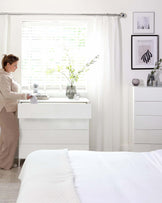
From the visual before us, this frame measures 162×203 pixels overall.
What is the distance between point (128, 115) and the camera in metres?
4.62

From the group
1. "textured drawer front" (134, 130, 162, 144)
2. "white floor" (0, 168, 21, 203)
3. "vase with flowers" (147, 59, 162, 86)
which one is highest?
"vase with flowers" (147, 59, 162, 86)

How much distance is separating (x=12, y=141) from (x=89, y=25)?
6.48ft

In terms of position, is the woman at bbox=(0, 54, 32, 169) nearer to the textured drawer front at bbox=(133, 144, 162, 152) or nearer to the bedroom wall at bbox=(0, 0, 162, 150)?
the bedroom wall at bbox=(0, 0, 162, 150)

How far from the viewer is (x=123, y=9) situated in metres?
4.53

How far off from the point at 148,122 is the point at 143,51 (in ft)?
3.59

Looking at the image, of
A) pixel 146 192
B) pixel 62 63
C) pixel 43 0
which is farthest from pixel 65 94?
pixel 146 192

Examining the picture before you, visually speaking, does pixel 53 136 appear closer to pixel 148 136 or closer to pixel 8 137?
pixel 8 137

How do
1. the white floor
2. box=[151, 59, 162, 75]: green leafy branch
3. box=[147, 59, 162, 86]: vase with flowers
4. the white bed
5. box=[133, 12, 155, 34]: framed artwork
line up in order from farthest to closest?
1. box=[133, 12, 155, 34]: framed artwork
2. box=[151, 59, 162, 75]: green leafy branch
3. box=[147, 59, 162, 86]: vase with flowers
4. the white floor
5. the white bed

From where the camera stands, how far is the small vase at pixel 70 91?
435cm

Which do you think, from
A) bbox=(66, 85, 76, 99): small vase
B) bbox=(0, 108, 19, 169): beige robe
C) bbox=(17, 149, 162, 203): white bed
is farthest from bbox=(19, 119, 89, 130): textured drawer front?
bbox=(17, 149, 162, 203): white bed

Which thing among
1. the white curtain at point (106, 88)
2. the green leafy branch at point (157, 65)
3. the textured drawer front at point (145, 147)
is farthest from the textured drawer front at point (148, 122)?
the green leafy branch at point (157, 65)

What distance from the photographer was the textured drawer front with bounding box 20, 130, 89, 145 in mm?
4012

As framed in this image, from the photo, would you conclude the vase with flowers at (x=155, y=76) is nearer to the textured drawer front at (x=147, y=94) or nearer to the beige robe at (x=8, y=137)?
the textured drawer front at (x=147, y=94)

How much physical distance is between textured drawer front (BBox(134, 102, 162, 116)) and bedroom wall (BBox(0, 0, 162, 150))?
467 mm
